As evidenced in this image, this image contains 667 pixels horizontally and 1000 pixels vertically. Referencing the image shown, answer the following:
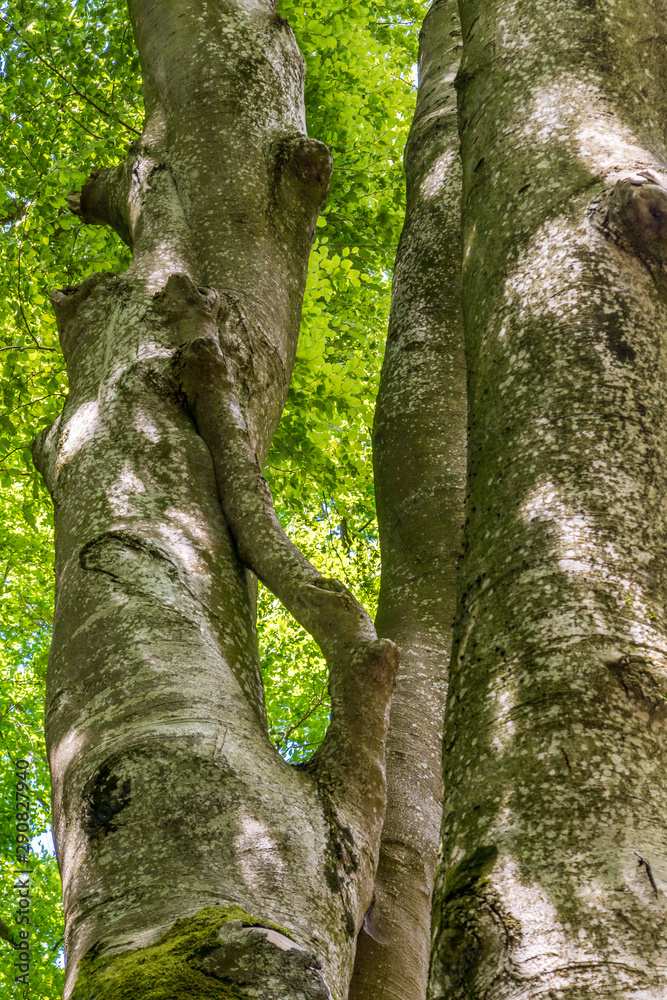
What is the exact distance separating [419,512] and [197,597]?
1735 mm

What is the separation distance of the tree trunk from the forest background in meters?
4.42

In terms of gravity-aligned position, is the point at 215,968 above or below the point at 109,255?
below

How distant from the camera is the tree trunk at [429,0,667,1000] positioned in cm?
145

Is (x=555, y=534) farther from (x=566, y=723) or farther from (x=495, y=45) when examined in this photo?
(x=495, y=45)

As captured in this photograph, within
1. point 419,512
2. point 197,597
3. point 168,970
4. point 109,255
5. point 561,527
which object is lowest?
point 168,970

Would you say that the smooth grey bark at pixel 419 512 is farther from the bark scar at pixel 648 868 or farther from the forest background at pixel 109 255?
the forest background at pixel 109 255

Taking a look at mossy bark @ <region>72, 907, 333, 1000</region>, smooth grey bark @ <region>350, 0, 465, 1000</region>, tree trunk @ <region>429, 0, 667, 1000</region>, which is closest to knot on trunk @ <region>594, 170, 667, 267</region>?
tree trunk @ <region>429, 0, 667, 1000</region>

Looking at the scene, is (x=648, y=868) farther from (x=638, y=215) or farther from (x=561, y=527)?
(x=638, y=215)

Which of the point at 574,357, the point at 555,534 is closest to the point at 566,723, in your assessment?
the point at 555,534

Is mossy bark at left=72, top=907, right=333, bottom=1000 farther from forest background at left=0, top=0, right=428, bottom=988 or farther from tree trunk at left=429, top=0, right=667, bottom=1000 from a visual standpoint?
forest background at left=0, top=0, right=428, bottom=988

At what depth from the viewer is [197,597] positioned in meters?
2.70

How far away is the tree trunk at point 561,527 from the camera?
1.45 metres

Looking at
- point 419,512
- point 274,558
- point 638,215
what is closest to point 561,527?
point 638,215

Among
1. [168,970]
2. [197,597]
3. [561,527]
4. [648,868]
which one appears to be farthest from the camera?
[197,597]
